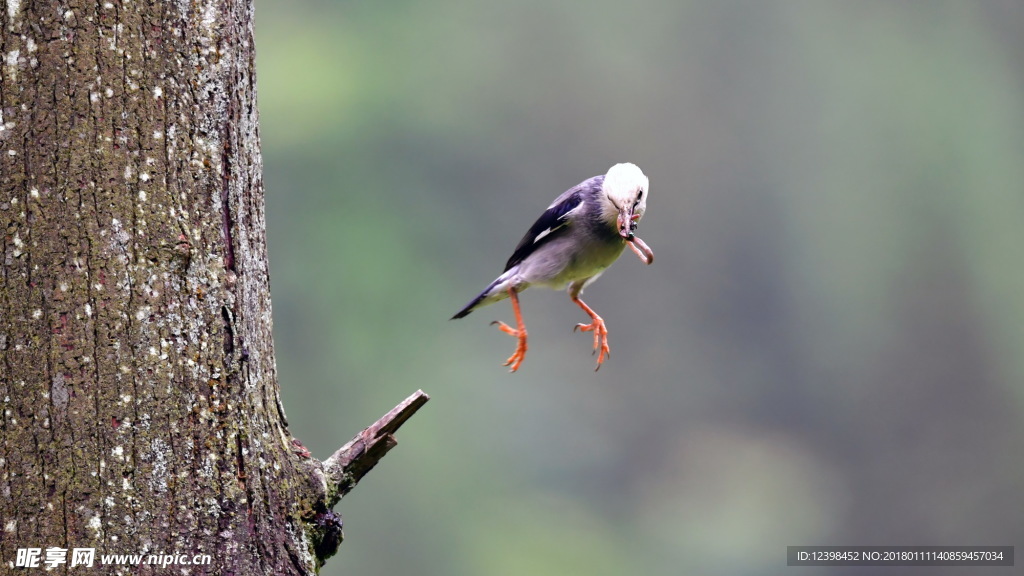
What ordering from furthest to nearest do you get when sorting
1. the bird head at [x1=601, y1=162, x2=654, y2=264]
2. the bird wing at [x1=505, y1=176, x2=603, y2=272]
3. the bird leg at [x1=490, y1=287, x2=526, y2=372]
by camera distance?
1. the bird wing at [x1=505, y1=176, x2=603, y2=272]
2. the bird leg at [x1=490, y1=287, x2=526, y2=372]
3. the bird head at [x1=601, y1=162, x2=654, y2=264]

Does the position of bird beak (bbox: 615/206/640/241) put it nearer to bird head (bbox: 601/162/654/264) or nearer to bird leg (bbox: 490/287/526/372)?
bird head (bbox: 601/162/654/264)

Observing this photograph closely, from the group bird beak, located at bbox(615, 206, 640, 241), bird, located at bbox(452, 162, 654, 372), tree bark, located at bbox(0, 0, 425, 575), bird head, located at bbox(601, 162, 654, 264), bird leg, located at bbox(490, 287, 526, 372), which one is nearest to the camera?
tree bark, located at bbox(0, 0, 425, 575)

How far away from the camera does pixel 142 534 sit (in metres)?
2.22

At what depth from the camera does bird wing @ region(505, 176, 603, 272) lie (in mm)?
4480

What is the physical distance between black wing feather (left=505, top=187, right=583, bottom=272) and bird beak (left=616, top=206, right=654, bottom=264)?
0.78 metres

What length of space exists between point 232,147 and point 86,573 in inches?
40.4

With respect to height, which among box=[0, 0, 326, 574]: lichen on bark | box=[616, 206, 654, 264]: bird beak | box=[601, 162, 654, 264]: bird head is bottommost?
box=[0, 0, 326, 574]: lichen on bark


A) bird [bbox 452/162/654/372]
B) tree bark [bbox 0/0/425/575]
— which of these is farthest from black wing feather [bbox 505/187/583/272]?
tree bark [bbox 0/0/425/575]

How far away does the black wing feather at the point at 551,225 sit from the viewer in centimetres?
449

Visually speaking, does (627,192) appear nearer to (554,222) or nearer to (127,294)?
(554,222)

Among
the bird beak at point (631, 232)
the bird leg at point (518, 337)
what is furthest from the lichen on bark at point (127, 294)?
the bird leg at point (518, 337)

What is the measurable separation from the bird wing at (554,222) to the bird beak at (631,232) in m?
0.76

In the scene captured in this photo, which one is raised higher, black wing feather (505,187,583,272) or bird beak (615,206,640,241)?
black wing feather (505,187,583,272)

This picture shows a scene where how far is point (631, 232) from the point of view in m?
3.35
